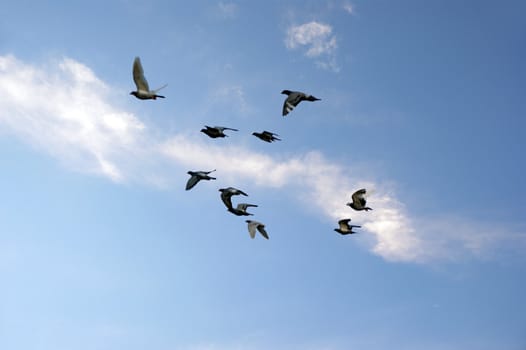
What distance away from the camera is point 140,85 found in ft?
142

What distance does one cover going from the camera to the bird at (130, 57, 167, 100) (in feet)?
138

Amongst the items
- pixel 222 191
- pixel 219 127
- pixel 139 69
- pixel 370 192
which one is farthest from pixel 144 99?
pixel 370 192

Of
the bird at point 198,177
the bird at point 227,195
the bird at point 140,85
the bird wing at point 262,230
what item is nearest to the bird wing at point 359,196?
the bird wing at point 262,230

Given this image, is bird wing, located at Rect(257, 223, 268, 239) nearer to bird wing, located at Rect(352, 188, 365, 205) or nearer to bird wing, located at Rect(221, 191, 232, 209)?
bird wing, located at Rect(221, 191, 232, 209)

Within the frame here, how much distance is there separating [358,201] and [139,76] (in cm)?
2037

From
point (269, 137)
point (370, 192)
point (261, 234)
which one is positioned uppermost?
point (269, 137)

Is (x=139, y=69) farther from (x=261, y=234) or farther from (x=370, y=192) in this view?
(x=370, y=192)

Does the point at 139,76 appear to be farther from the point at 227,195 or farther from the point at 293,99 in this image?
the point at 227,195

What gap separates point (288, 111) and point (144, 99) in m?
11.6

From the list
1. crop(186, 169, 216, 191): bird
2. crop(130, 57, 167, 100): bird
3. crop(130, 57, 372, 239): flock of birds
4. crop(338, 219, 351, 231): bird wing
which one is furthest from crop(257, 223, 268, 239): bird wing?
crop(130, 57, 167, 100): bird

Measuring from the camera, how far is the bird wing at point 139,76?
138 ft

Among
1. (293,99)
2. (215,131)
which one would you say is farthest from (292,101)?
(215,131)

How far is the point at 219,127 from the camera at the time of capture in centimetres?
4700

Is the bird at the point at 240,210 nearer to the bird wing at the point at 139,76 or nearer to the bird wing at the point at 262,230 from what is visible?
the bird wing at the point at 262,230
